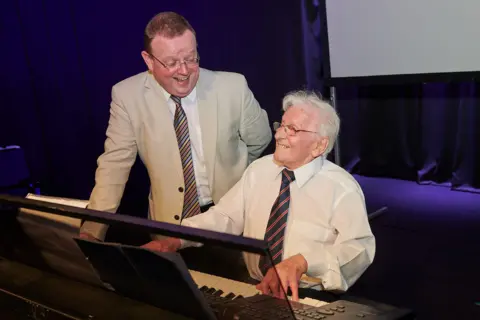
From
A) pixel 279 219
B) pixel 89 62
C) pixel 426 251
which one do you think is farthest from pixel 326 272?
pixel 89 62

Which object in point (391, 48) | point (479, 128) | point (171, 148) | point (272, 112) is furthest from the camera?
point (272, 112)

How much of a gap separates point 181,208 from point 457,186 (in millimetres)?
3025

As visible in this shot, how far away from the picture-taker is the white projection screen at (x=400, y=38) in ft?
11.4

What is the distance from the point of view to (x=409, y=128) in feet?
15.4

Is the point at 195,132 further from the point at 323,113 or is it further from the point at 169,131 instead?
the point at 323,113

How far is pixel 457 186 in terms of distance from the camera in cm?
451

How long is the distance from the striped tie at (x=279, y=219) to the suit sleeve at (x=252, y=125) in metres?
0.55

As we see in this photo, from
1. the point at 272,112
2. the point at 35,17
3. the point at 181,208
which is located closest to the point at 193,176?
the point at 181,208

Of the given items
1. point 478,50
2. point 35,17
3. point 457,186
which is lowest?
point 457,186

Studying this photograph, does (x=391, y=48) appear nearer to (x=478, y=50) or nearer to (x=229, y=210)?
(x=478, y=50)

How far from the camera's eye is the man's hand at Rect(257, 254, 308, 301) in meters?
1.03

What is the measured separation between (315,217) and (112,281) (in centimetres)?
82

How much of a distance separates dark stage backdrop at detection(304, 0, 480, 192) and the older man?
9.23 feet

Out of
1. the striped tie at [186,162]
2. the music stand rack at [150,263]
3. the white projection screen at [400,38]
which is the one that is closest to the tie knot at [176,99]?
the striped tie at [186,162]
